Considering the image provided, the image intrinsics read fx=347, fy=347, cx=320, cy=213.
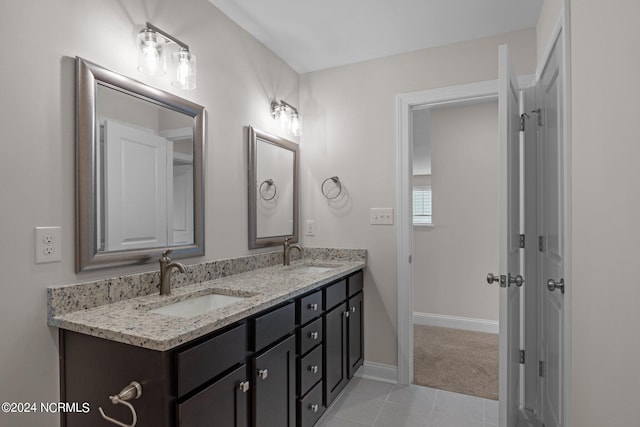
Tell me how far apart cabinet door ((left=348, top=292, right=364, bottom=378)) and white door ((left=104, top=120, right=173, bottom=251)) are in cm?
138

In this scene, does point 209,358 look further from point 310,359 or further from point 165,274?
point 310,359

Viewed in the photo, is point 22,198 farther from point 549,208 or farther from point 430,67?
point 430,67

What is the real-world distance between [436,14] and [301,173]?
1.47 metres

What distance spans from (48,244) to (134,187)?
40cm

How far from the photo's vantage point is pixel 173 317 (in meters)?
1.23

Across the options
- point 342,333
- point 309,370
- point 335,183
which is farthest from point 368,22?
point 309,370

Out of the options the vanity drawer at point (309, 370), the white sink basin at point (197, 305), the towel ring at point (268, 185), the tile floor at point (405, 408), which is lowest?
the tile floor at point (405, 408)

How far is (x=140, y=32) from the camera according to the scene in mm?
1541

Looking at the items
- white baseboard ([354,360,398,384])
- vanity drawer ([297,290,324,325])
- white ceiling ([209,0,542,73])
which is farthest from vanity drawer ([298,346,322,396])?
white ceiling ([209,0,542,73])

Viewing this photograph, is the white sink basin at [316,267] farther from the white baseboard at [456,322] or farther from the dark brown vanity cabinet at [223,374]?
the white baseboard at [456,322]

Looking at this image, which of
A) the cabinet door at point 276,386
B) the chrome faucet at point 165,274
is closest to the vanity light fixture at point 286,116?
the chrome faucet at point 165,274

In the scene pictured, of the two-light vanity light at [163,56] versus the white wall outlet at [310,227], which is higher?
the two-light vanity light at [163,56]

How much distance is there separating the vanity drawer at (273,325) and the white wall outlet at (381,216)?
117 centimetres

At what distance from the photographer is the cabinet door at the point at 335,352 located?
207cm
